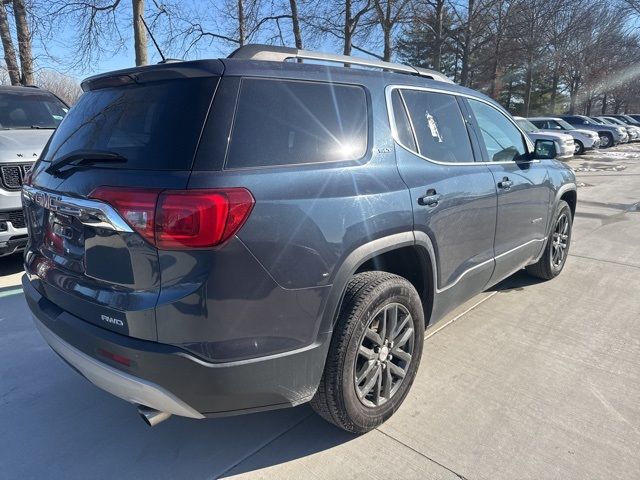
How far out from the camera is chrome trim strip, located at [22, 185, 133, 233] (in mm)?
1935

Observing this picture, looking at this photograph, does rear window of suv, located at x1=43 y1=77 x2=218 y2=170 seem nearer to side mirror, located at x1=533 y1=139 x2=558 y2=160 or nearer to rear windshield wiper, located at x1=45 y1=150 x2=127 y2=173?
rear windshield wiper, located at x1=45 y1=150 x2=127 y2=173

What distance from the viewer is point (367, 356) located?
2498 mm

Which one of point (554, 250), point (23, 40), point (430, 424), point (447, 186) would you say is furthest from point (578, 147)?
point (430, 424)

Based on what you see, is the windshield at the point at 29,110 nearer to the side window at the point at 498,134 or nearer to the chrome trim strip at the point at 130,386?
the chrome trim strip at the point at 130,386

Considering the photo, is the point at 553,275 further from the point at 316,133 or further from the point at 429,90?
the point at 316,133

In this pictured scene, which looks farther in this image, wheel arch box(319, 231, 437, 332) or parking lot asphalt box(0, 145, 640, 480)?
parking lot asphalt box(0, 145, 640, 480)

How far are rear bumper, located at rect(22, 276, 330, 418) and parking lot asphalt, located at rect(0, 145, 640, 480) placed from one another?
487 millimetres

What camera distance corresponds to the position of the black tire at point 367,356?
7.61 ft

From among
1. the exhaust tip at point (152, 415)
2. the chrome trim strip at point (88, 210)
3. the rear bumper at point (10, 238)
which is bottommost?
the exhaust tip at point (152, 415)

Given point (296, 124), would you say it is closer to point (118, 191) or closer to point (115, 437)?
point (118, 191)

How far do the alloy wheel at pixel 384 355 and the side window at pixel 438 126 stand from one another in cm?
96

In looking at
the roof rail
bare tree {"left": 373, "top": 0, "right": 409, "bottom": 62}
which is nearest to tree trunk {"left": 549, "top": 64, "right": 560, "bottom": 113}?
bare tree {"left": 373, "top": 0, "right": 409, "bottom": 62}

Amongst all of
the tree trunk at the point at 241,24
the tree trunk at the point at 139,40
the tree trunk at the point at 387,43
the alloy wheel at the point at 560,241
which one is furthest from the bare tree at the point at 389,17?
the alloy wheel at the point at 560,241

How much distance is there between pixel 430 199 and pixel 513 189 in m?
1.26
